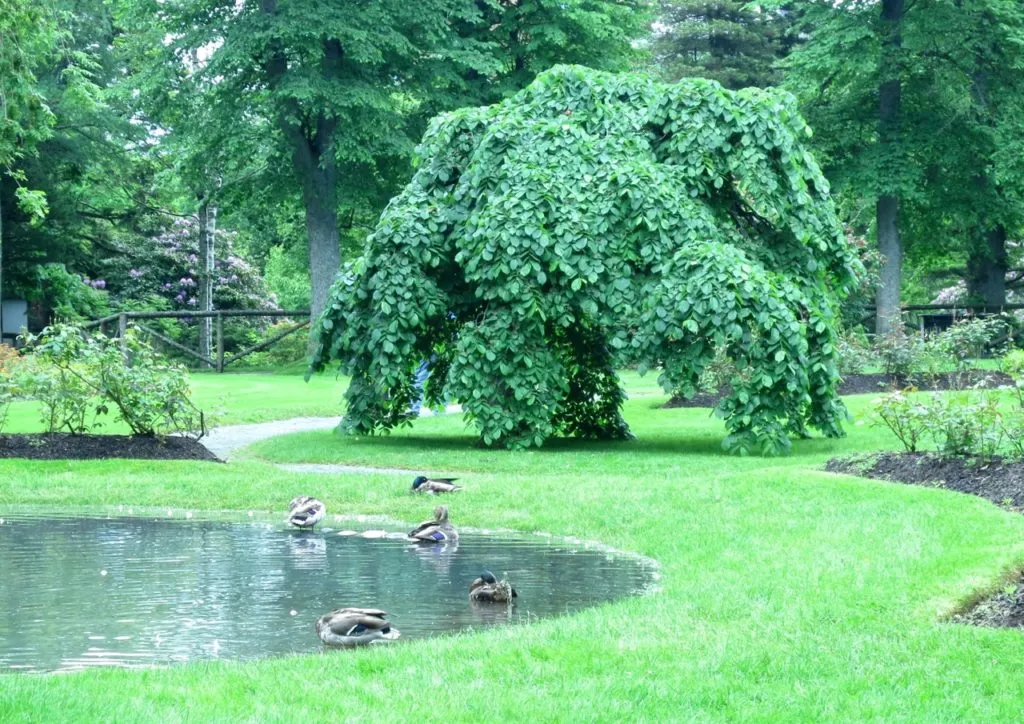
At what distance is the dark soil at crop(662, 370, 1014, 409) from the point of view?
80.7ft

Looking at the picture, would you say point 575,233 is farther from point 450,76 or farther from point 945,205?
point 945,205

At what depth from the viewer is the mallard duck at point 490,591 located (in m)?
8.57

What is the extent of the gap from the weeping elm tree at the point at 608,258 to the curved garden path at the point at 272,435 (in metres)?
1.56

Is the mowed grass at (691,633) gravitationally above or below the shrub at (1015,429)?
below

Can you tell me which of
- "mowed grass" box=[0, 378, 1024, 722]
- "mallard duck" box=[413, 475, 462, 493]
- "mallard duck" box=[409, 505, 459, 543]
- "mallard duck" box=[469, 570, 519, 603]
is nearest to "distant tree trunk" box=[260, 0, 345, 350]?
"mowed grass" box=[0, 378, 1024, 722]

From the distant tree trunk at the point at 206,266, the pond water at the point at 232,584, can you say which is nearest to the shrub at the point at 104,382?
the pond water at the point at 232,584

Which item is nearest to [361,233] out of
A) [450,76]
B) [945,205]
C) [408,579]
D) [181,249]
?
[181,249]

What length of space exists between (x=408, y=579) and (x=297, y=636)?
196 cm

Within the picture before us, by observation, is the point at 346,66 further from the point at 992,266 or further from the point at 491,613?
the point at 491,613

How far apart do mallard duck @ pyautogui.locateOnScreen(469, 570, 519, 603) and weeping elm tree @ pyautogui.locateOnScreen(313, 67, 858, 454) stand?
7549 mm

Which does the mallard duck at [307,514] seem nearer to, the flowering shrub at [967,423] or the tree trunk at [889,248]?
the flowering shrub at [967,423]

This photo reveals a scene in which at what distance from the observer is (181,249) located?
143 feet

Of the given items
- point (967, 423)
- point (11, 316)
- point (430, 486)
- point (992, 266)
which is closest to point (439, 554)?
point (430, 486)

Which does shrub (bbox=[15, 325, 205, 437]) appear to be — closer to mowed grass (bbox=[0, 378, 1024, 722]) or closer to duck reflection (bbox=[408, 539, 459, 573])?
mowed grass (bbox=[0, 378, 1024, 722])
